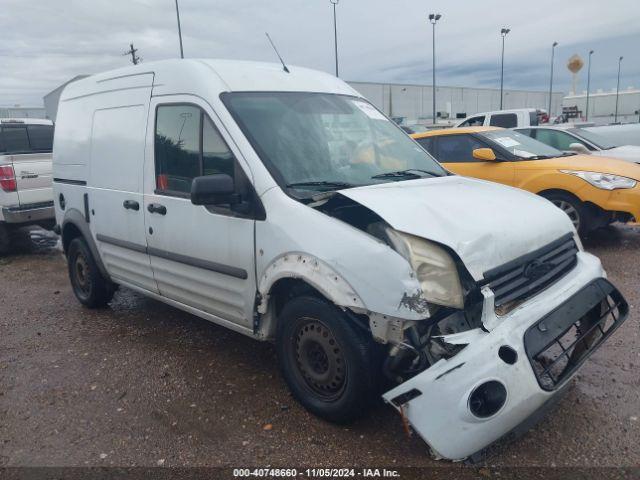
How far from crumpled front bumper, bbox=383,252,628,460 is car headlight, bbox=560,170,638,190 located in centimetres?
466

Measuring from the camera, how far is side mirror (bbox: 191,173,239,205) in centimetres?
307

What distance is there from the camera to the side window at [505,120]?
14977mm

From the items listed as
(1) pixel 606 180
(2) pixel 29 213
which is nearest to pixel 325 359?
(1) pixel 606 180

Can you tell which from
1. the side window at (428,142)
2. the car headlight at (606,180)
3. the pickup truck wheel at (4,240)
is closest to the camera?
the car headlight at (606,180)

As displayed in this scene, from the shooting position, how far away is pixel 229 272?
3.42 m

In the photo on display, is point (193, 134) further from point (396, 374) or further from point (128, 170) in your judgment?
point (396, 374)

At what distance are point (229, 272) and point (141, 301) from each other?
8.83ft

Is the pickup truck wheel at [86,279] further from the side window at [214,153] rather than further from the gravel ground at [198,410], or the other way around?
the side window at [214,153]

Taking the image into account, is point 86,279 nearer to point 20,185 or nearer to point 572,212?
point 20,185

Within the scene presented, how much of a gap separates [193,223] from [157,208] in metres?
0.46

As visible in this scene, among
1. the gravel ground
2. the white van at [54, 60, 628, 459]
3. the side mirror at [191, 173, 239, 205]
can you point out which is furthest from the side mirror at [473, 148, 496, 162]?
the side mirror at [191, 173, 239, 205]

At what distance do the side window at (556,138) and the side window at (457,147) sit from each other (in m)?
3.02

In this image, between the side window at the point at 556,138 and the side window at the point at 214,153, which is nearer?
the side window at the point at 214,153

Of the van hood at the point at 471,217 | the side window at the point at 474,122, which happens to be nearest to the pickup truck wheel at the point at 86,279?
the van hood at the point at 471,217
